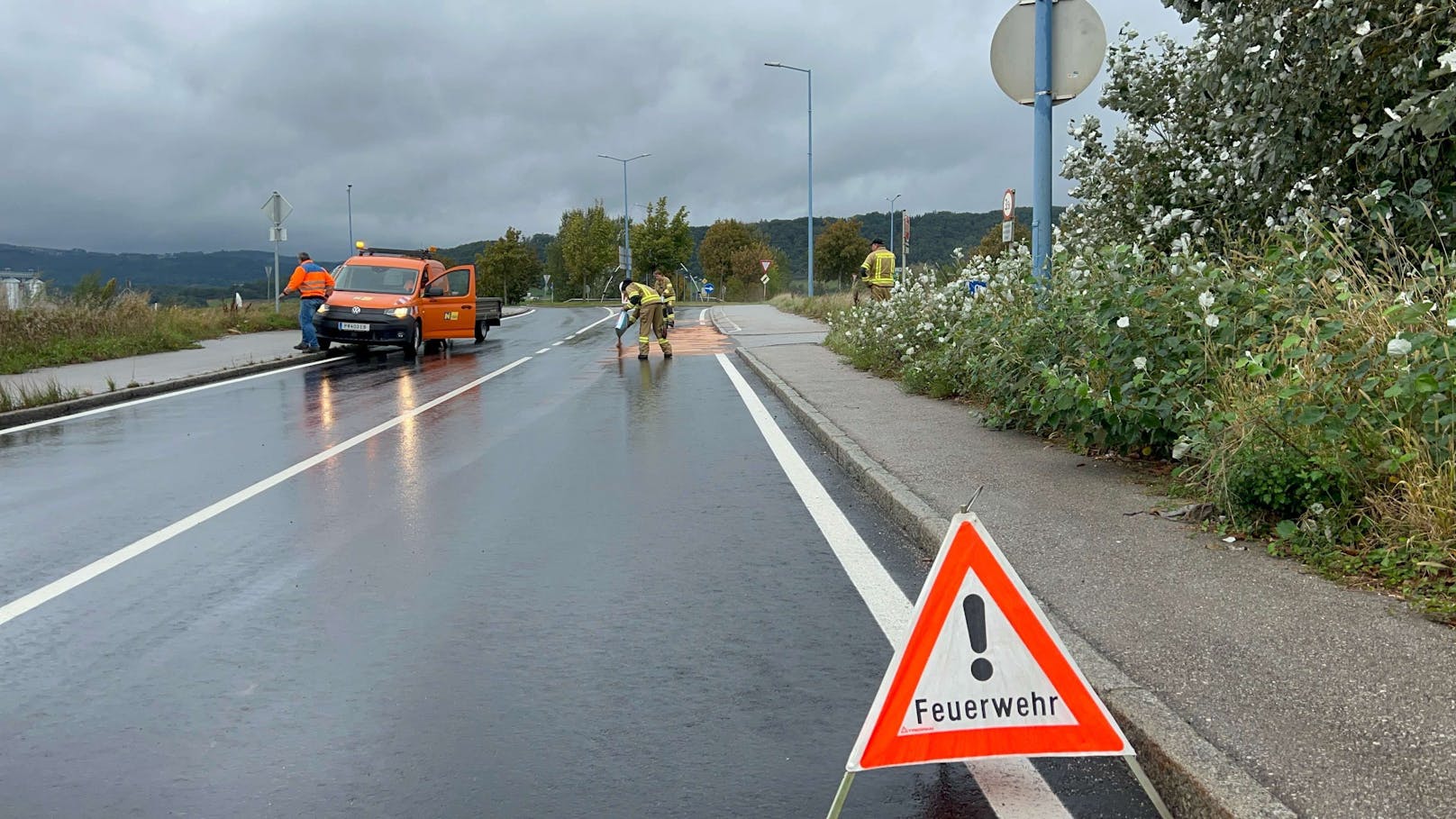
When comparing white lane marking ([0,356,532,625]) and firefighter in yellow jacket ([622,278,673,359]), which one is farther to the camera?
firefighter in yellow jacket ([622,278,673,359])

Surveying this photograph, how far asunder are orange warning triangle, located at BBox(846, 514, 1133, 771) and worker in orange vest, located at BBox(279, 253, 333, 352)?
22.5 meters

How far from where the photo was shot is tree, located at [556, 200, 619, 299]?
88.5m

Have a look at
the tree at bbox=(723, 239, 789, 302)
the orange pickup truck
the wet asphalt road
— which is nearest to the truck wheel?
the orange pickup truck

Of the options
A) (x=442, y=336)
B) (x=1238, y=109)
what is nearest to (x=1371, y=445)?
(x=1238, y=109)

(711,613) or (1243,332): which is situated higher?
(1243,332)

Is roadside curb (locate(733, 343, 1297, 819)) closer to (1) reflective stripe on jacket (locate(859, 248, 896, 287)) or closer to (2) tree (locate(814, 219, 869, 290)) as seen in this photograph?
(1) reflective stripe on jacket (locate(859, 248, 896, 287))

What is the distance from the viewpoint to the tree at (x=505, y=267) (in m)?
96.0

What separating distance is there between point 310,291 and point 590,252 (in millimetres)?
64133

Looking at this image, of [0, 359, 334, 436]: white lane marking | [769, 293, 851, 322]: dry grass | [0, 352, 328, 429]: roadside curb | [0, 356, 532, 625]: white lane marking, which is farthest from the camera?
[769, 293, 851, 322]: dry grass

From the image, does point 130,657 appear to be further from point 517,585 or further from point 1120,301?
point 1120,301

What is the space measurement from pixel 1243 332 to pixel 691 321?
3408 cm

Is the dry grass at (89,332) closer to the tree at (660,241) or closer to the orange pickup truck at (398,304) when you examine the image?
the orange pickup truck at (398,304)

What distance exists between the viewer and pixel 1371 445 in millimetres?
5930

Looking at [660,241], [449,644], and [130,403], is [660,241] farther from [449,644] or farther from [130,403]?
[449,644]
